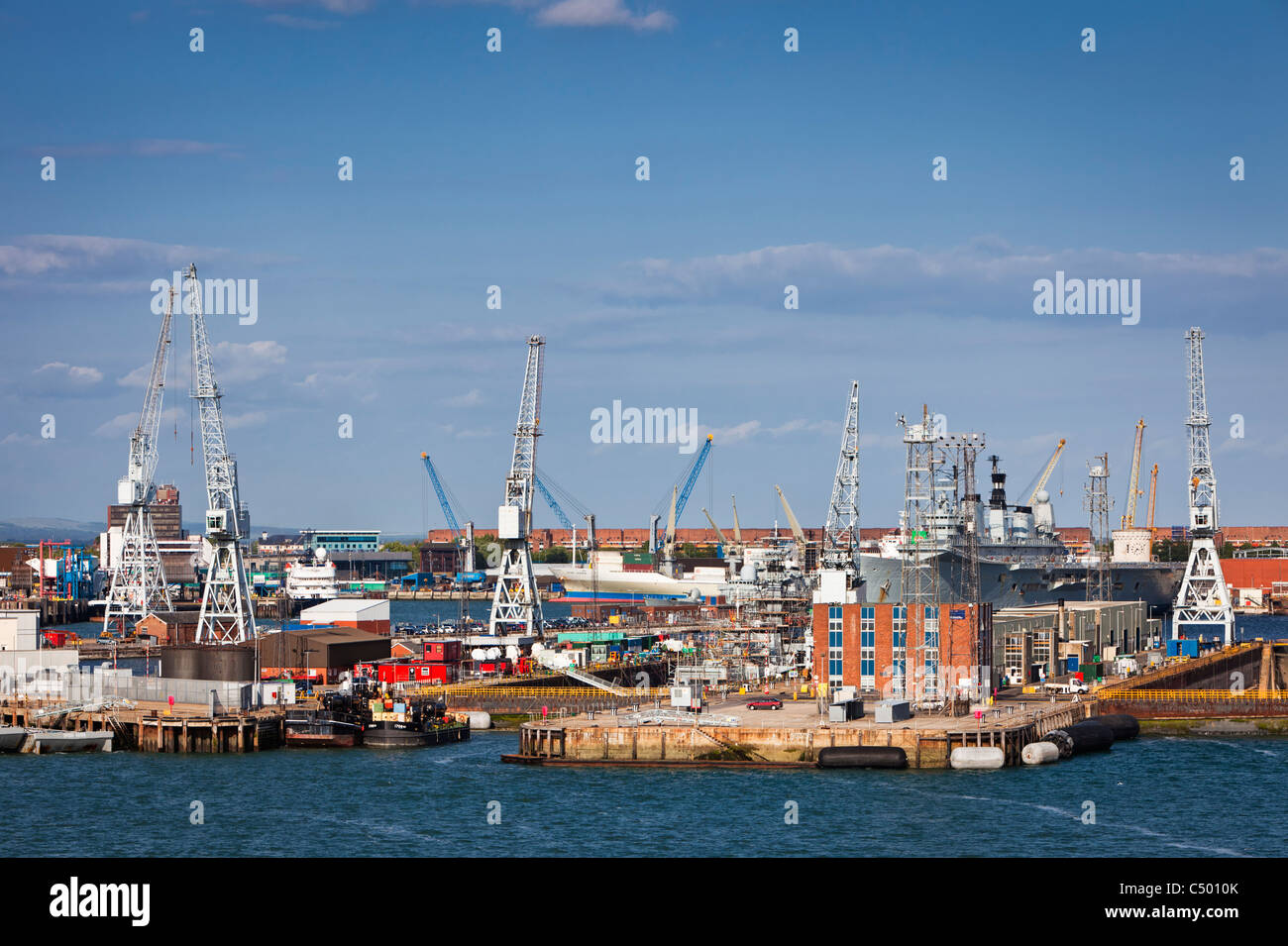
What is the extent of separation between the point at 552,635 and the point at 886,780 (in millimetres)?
53319

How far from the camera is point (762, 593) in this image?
309 ft

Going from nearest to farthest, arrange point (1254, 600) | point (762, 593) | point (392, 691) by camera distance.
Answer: point (392, 691) < point (762, 593) < point (1254, 600)

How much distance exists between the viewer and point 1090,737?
2309 inches

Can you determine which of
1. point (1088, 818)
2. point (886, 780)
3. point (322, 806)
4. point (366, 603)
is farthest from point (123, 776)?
point (366, 603)

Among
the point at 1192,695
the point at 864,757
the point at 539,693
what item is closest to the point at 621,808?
the point at 864,757

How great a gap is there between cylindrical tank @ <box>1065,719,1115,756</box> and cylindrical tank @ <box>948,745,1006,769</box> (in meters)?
5.68

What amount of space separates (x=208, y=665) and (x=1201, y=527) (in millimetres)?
67632

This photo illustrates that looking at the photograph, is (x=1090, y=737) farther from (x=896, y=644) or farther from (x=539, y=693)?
(x=539, y=693)

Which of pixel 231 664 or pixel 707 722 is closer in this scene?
pixel 707 722

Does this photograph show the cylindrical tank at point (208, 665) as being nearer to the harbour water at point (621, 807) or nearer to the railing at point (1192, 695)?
the harbour water at point (621, 807)

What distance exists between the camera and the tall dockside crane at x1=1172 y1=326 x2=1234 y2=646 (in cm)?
10106

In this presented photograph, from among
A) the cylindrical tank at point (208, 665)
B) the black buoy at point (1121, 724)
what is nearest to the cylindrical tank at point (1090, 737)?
the black buoy at point (1121, 724)

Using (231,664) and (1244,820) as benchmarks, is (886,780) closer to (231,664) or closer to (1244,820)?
(1244,820)

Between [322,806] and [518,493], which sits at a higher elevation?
[518,493]
